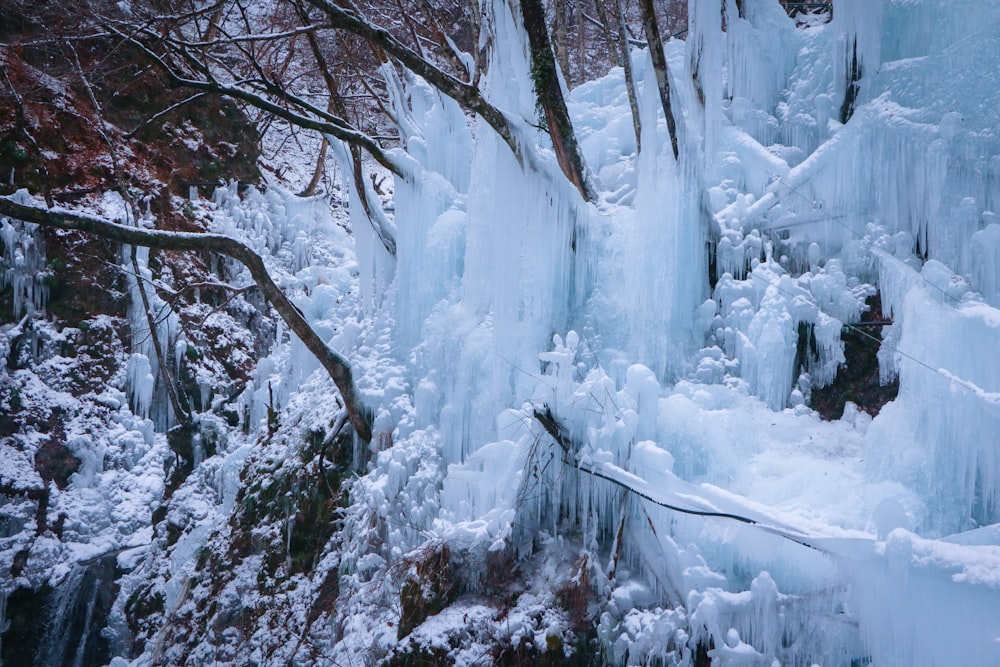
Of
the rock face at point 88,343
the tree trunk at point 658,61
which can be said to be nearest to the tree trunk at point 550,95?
the tree trunk at point 658,61

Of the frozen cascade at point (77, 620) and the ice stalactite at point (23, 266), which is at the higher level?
the ice stalactite at point (23, 266)

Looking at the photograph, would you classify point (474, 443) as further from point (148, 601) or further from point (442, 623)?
point (148, 601)

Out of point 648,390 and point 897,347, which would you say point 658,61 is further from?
point 897,347

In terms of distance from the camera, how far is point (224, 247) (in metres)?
4.96

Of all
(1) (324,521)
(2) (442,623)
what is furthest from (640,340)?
(1) (324,521)

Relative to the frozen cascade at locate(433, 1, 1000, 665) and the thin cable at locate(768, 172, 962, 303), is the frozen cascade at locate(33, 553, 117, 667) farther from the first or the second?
the thin cable at locate(768, 172, 962, 303)

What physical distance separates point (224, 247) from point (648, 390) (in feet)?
11.3

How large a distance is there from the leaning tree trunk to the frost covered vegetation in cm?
19

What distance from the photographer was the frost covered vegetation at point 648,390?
127 inches

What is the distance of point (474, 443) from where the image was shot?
486cm

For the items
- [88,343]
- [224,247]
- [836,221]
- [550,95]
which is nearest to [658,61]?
[550,95]

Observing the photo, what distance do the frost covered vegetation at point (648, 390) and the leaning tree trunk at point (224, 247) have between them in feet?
0.63

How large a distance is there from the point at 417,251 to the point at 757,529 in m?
3.63

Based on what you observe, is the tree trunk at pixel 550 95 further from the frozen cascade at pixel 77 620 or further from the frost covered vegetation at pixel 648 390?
the frozen cascade at pixel 77 620
